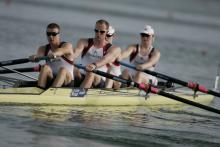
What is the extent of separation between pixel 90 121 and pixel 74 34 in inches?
1024

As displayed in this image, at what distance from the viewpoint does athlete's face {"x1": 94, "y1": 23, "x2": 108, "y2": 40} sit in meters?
17.6

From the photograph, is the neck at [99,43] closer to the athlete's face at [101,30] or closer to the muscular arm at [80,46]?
the athlete's face at [101,30]

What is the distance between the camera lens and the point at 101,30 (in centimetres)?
1766

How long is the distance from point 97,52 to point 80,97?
1186 mm

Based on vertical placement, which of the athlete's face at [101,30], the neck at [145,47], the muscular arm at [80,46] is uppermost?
the athlete's face at [101,30]

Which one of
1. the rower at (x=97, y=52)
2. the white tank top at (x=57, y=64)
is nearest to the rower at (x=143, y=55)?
the rower at (x=97, y=52)

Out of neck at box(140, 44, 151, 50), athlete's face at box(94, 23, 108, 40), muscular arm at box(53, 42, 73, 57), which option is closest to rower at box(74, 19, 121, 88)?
athlete's face at box(94, 23, 108, 40)

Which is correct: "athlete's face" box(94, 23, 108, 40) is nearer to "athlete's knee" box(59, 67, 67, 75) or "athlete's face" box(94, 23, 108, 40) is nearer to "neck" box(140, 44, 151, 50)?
"athlete's knee" box(59, 67, 67, 75)

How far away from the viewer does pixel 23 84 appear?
17.3 metres

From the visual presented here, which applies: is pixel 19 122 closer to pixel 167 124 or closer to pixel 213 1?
pixel 167 124

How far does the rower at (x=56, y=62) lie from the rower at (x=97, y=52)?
51cm

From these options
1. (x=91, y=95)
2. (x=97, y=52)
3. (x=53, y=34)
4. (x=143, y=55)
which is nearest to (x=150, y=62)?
(x=143, y=55)

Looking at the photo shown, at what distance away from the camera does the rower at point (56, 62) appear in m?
16.8

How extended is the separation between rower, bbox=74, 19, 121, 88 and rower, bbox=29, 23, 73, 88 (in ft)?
1.69
